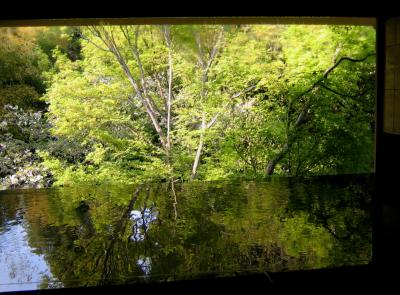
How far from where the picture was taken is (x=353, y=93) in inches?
248

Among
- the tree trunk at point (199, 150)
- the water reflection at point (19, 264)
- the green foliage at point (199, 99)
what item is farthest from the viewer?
the tree trunk at point (199, 150)

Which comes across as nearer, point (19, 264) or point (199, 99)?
point (19, 264)

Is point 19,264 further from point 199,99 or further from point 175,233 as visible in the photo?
point 199,99

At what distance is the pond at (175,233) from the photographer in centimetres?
108

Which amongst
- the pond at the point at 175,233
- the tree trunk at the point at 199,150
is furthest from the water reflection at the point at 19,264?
the tree trunk at the point at 199,150

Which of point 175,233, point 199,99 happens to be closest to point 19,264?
point 175,233

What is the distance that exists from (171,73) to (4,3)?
505 cm

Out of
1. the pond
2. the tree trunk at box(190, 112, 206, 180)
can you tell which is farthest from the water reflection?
the tree trunk at box(190, 112, 206, 180)

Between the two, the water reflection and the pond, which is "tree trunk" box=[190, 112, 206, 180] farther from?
the water reflection

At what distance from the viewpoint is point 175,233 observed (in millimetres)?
1429

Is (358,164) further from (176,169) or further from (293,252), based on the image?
(293,252)

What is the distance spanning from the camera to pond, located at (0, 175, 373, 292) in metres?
1.08

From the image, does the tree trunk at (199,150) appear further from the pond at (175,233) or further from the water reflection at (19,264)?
the water reflection at (19,264)

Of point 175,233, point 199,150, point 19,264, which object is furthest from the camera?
point 199,150
